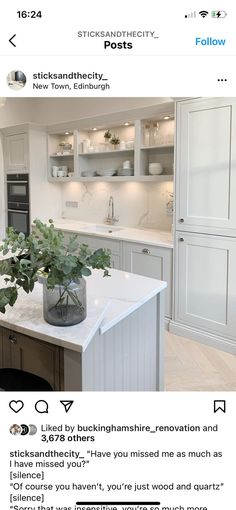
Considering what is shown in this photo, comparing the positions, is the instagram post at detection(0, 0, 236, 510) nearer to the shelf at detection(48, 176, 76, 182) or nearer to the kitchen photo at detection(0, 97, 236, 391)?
the kitchen photo at detection(0, 97, 236, 391)

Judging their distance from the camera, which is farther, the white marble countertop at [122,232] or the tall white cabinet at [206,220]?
the white marble countertop at [122,232]

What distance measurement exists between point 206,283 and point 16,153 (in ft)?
8.49

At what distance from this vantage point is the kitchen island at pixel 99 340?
1041mm

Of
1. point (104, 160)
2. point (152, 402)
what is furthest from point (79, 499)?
point (104, 160)

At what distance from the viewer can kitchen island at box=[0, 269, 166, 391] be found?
1041mm

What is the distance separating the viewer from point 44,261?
3.20 feet

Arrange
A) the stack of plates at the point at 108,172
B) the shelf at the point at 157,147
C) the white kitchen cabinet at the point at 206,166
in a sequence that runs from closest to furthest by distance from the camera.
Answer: the white kitchen cabinet at the point at 206,166, the shelf at the point at 157,147, the stack of plates at the point at 108,172

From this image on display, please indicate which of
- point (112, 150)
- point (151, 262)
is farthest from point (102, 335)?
point (112, 150)

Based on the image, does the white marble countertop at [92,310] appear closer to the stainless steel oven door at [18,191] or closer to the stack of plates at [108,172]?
the stack of plates at [108,172]

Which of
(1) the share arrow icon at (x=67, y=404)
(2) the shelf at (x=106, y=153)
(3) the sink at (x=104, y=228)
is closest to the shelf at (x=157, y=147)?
(2) the shelf at (x=106, y=153)
